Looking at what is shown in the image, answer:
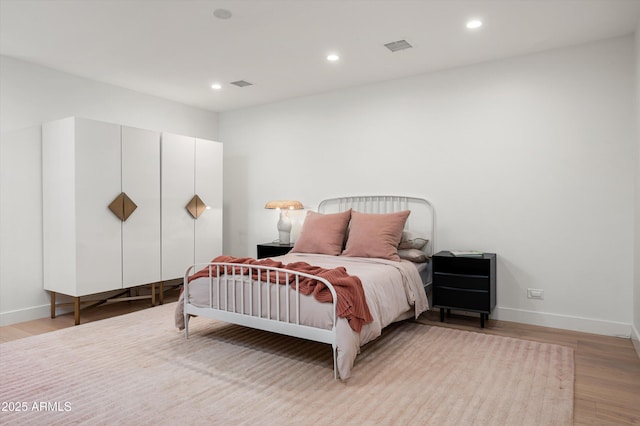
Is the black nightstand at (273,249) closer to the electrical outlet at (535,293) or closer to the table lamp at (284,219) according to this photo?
the table lamp at (284,219)

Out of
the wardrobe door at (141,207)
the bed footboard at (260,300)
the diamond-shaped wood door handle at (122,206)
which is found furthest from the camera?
the wardrobe door at (141,207)

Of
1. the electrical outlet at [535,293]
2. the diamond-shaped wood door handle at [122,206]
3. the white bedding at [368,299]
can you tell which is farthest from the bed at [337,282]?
the diamond-shaped wood door handle at [122,206]

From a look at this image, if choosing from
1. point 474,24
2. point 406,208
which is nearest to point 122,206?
point 406,208

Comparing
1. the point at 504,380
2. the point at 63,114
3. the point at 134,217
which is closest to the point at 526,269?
the point at 504,380

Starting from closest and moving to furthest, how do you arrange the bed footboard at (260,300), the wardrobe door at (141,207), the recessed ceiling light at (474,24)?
1. the bed footboard at (260,300)
2. the recessed ceiling light at (474,24)
3. the wardrobe door at (141,207)

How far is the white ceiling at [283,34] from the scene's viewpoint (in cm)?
306

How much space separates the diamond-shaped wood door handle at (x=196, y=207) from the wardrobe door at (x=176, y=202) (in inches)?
1.5

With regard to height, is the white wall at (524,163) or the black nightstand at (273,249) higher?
the white wall at (524,163)

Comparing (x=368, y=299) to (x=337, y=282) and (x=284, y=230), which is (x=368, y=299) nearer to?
(x=337, y=282)

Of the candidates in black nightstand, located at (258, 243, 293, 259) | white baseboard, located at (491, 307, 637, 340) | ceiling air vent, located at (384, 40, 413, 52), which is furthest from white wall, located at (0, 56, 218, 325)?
white baseboard, located at (491, 307, 637, 340)

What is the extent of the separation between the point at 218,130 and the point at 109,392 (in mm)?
4628

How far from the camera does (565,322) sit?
3.86 metres

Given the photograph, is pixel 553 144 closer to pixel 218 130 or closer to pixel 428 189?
pixel 428 189

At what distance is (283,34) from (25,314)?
3.80 metres
